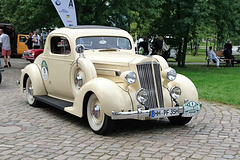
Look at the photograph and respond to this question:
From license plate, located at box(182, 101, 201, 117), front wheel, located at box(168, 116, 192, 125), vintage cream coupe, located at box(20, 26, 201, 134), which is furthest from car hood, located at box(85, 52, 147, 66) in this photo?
front wheel, located at box(168, 116, 192, 125)

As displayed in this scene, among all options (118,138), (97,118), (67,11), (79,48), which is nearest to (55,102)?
(79,48)

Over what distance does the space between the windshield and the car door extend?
349 millimetres

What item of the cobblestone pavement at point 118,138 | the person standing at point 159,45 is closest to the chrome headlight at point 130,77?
the cobblestone pavement at point 118,138

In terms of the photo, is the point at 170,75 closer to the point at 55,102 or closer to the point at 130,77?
the point at 130,77

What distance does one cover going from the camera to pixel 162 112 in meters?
6.00

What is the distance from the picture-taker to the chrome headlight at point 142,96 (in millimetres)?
5935

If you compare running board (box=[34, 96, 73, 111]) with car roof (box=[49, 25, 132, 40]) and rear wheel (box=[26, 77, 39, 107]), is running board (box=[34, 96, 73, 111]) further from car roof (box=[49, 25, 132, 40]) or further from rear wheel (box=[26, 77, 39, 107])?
car roof (box=[49, 25, 132, 40])

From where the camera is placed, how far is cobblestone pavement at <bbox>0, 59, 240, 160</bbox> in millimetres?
5020

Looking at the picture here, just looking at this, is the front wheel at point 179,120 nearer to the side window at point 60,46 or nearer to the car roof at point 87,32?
the car roof at point 87,32

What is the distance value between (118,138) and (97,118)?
60 centimetres

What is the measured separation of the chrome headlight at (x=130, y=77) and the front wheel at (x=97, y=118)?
622mm

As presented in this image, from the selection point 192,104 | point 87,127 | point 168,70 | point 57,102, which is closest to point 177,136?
point 192,104

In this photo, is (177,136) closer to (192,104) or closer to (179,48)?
(192,104)

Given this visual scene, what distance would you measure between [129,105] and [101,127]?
0.61 metres
